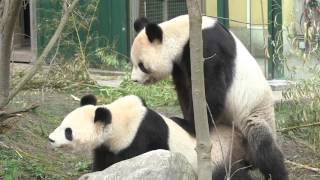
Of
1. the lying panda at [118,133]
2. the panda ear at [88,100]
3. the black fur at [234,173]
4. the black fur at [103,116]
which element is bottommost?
the black fur at [234,173]

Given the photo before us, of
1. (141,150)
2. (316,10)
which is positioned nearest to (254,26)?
(316,10)

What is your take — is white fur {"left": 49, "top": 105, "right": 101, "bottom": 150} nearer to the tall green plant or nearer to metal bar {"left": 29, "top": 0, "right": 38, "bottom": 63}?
the tall green plant

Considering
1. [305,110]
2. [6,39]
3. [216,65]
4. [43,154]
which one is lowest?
[43,154]

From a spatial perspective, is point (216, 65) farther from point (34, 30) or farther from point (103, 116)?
point (34, 30)

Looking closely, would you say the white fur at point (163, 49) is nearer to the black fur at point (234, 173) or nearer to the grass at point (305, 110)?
the black fur at point (234, 173)

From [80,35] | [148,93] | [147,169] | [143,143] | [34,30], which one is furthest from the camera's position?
[34,30]

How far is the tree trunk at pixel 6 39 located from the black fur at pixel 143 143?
112cm

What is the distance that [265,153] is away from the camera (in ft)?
16.8

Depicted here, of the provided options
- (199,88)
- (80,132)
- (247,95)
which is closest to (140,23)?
(247,95)

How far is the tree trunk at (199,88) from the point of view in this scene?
3.40 metres

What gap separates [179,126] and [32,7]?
28.4 feet

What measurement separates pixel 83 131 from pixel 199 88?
4.56 ft

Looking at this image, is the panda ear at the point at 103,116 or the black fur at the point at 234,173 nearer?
the panda ear at the point at 103,116

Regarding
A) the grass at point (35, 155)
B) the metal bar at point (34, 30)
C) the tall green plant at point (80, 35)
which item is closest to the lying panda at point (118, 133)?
the grass at point (35, 155)
